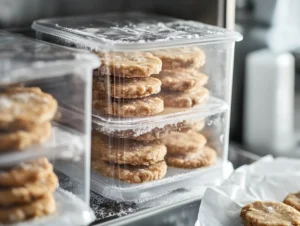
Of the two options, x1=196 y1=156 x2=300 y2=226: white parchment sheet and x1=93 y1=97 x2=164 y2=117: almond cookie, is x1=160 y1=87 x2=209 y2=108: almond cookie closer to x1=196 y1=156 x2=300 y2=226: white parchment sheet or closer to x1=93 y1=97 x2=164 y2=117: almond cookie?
x1=93 y1=97 x2=164 y2=117: almond cookie

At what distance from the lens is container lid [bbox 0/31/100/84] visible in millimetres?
711

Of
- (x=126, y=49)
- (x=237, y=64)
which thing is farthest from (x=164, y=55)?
(x=237, y=64)

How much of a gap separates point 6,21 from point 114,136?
0.34 m

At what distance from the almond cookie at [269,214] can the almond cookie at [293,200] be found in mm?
32

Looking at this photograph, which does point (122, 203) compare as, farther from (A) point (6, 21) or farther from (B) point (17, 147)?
(A) point (6, 21)

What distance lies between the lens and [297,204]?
3.23 ft

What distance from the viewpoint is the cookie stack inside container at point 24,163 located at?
705mm

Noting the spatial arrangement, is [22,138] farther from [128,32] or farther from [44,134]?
[128,32]

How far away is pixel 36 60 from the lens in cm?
75

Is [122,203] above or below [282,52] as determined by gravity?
below

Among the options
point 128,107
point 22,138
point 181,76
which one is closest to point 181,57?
point 181,76

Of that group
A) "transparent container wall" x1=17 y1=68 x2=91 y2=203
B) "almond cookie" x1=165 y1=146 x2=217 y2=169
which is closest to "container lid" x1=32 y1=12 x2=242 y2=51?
"transparent container wall" x1=17 y1=68 x2=91 y2=203

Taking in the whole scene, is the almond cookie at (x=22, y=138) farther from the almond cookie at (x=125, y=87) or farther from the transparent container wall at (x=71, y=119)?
the almond cookie at (x=125, y=87)

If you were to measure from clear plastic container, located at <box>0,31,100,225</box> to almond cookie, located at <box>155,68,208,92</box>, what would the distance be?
0.61 feet
